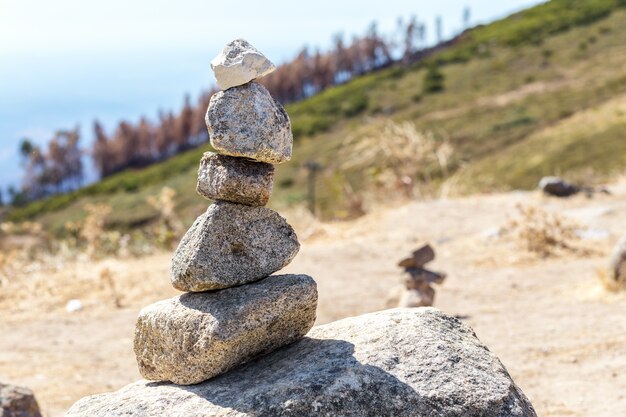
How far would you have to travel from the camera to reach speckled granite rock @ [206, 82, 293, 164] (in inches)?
177

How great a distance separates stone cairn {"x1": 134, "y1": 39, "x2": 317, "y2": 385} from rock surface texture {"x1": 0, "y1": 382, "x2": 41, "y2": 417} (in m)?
Answer: 2.17

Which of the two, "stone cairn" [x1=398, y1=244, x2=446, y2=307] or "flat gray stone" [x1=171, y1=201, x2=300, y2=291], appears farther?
"stone cairn" [x1=398, y1=244, x2=446, y2=307]

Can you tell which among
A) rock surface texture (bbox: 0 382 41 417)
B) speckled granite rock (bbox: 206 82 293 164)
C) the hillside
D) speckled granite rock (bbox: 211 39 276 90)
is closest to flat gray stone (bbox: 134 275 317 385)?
speckled granite rock (bbox: 206 82 293 164)

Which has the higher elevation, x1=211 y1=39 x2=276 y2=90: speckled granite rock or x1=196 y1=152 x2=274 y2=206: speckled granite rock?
x1=211 y1=39 x2=276 y2=90: speckled granite rock

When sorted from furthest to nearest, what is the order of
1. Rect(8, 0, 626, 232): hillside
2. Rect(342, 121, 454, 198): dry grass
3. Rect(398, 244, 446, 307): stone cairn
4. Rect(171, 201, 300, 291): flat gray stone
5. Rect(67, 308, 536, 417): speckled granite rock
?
Rect(8, 0, 626, 232): hillside < Rect(342, 121, 454, 198): dry grass < Rect(398, 244, 446, 307): stone cairn < Rect(171, 201, 300, 291): flat gray stone < Rect(67, 308, 536, 417): speckled granite rock

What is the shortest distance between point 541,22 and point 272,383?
80937 millimetres

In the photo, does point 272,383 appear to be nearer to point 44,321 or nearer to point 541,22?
point 44,321

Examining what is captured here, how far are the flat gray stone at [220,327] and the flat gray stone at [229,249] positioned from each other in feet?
0.33

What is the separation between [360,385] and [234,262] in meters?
1.11

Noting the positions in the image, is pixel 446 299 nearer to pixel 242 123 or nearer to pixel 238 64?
pixel 242 123

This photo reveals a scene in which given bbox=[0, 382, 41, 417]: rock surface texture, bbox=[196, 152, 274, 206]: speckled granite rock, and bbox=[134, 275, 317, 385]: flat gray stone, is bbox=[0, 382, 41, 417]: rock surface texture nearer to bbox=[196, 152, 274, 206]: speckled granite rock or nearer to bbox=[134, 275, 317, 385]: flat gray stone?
bbox=[134, 275, 317, 385]: flat gray stone

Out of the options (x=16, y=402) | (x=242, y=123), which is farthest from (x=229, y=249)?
(x=16, y=402)

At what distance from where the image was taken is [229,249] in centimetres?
475

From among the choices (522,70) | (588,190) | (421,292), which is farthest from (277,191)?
(421,292)
